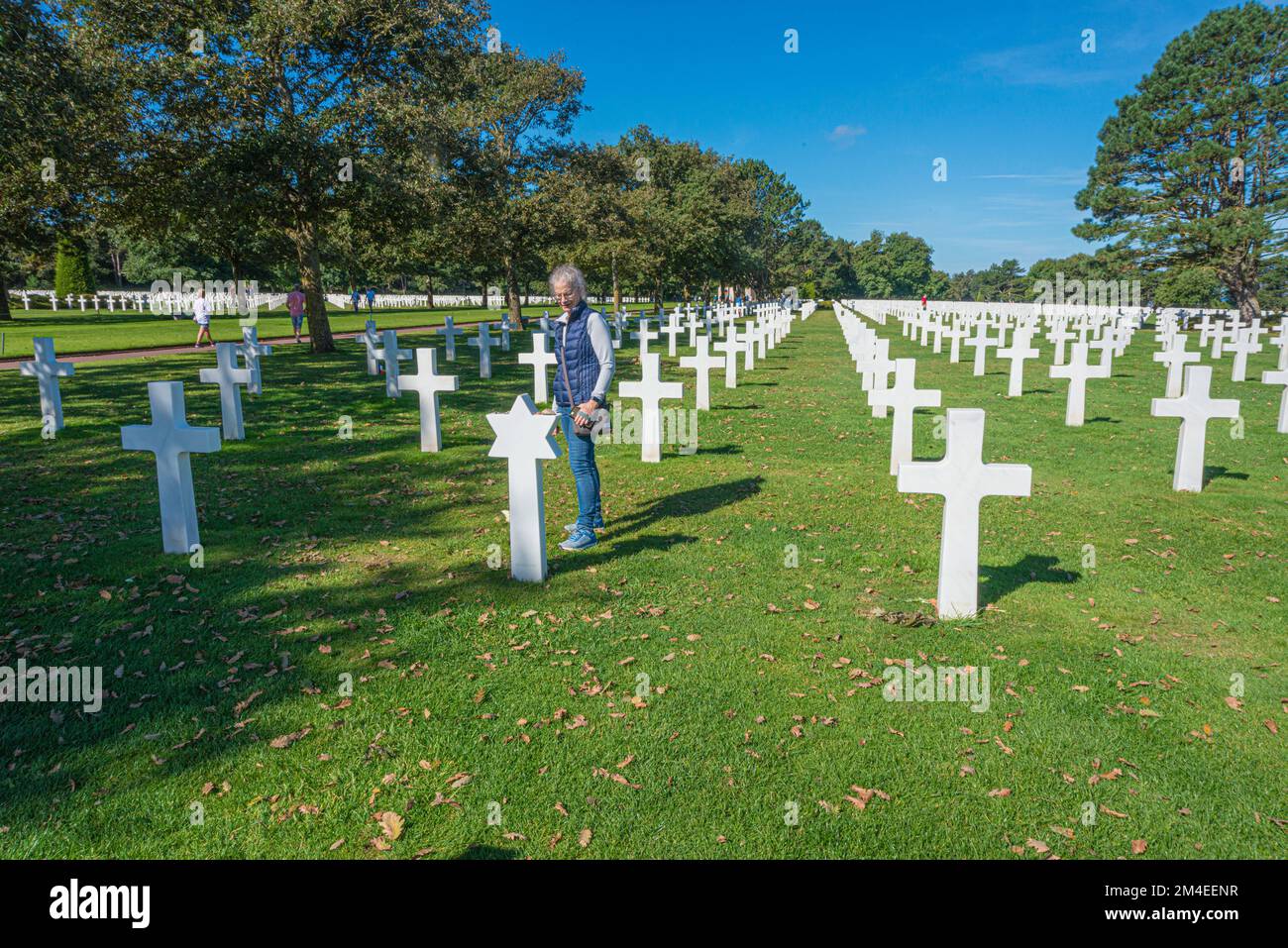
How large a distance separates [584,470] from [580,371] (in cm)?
77

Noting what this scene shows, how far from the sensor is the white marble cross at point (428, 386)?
9.11 m

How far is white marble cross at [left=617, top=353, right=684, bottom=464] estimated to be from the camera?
8.87 m

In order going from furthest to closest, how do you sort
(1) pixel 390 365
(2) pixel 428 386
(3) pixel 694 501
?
(1) pixel 390 365 → (2) pixel 428 386 → (3) pixel 694 501

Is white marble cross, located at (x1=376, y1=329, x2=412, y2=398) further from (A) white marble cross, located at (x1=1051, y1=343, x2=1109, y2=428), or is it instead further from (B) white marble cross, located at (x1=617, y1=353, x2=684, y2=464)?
(A) white marble cross, located at (x1=1051, y1=343, x2=1109, y2=428)

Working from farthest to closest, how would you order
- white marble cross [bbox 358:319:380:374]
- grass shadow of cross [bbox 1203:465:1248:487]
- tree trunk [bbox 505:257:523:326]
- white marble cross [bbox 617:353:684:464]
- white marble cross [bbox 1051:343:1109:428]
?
tree trunk [bbox 505:257:523:326], white marble cross [bbox 358:319:380:374], white marble cross [bbox 1051:343:1109:428], white marble cross [bbox 617:353:684:464], grass shadow of cross [bbox 1203:465:1248:487]

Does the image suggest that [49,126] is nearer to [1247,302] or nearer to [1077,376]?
[1077,376]

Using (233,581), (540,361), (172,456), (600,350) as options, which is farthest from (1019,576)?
(540,361)

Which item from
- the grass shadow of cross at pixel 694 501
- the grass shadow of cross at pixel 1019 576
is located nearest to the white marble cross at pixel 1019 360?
the grass shadow of cross at pixel 694 501

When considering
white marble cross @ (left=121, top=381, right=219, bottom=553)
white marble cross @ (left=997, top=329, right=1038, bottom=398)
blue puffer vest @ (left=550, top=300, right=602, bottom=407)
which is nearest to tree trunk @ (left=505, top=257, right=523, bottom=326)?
white marble cross @ (left=997, top=329, right=1038, bottom=398)

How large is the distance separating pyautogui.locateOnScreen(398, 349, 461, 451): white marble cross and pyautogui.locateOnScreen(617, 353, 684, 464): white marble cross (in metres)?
2.13

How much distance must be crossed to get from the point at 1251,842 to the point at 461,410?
1160 cm

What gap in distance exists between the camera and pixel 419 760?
338 centimetres

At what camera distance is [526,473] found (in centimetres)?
527
